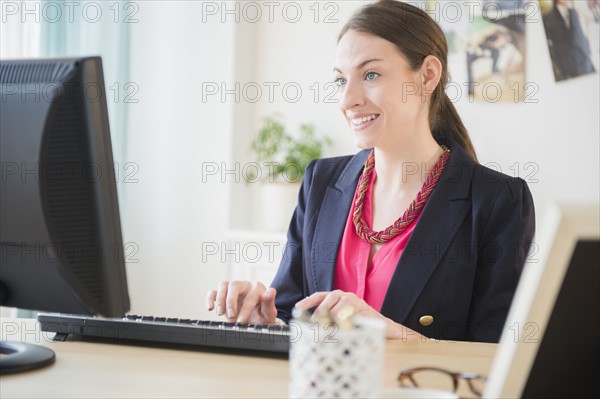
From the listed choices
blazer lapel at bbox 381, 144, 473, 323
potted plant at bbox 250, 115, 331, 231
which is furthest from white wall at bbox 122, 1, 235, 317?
blazer lapel at bbox 381, 144, 473, 323

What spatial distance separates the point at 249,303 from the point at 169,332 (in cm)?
27

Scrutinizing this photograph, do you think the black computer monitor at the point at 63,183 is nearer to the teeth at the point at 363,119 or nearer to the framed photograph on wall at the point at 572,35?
the teeth at the point at 363,119

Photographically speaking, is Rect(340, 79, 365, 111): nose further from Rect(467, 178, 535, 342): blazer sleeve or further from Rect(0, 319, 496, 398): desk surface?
Rect(0, 319, 496, 398): desk surface

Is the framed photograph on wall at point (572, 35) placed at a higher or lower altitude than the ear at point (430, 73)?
higher

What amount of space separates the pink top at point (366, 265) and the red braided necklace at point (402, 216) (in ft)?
0.06

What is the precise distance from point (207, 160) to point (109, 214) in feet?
8.16

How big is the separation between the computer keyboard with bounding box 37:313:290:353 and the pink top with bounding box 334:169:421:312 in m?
0.60

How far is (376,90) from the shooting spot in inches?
82.3

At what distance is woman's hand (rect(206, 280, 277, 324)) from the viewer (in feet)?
5.36

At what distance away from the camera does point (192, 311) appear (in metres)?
3.70

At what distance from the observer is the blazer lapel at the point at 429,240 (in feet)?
6.23

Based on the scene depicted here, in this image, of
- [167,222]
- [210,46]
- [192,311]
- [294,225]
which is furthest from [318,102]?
[294,225]

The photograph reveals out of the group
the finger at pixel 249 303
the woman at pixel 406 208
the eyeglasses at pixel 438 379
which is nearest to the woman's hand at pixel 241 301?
the finger at pixel 249 303

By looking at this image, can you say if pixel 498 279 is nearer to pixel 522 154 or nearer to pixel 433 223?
pixel 433 223
